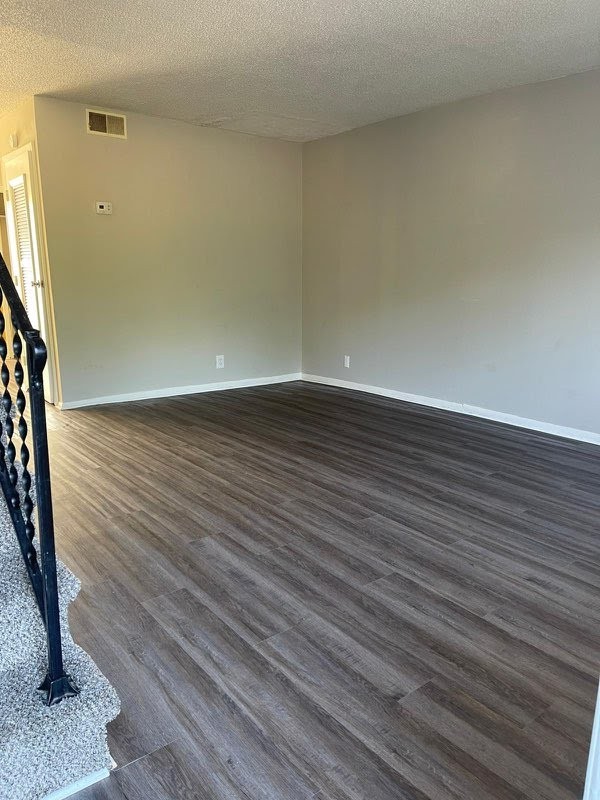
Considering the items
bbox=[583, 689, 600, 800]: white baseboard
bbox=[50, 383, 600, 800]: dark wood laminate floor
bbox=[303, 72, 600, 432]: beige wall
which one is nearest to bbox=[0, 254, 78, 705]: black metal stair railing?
bbox=[50, 383, 600, 800]: dark wood laminate floor

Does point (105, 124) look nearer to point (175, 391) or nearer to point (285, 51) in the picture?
point (285, 51)

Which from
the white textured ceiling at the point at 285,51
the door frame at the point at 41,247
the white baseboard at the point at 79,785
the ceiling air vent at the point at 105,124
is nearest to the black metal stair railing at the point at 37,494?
the white baseboard at the point at 79,785

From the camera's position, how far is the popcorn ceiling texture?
1.27 meters

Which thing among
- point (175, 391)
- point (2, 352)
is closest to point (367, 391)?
point (175, 391)

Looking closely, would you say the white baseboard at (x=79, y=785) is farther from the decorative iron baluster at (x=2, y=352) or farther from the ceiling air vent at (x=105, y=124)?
the ceiling air vent at (x=105, y=124)

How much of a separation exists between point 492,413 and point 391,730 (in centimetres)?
366

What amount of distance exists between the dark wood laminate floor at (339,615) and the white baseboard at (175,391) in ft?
4.31

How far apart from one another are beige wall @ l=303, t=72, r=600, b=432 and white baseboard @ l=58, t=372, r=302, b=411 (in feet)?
2.34

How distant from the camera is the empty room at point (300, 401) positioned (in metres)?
1.45

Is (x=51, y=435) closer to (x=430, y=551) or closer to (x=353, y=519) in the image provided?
(x=353, y=519)

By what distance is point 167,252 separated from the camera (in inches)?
215

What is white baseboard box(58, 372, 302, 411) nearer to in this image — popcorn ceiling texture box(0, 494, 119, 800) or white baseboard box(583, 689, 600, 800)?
popcorn ceiling texture box(0, 494, 119, 800)

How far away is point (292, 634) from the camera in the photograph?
194 centimetres

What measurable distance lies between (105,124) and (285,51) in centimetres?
215
